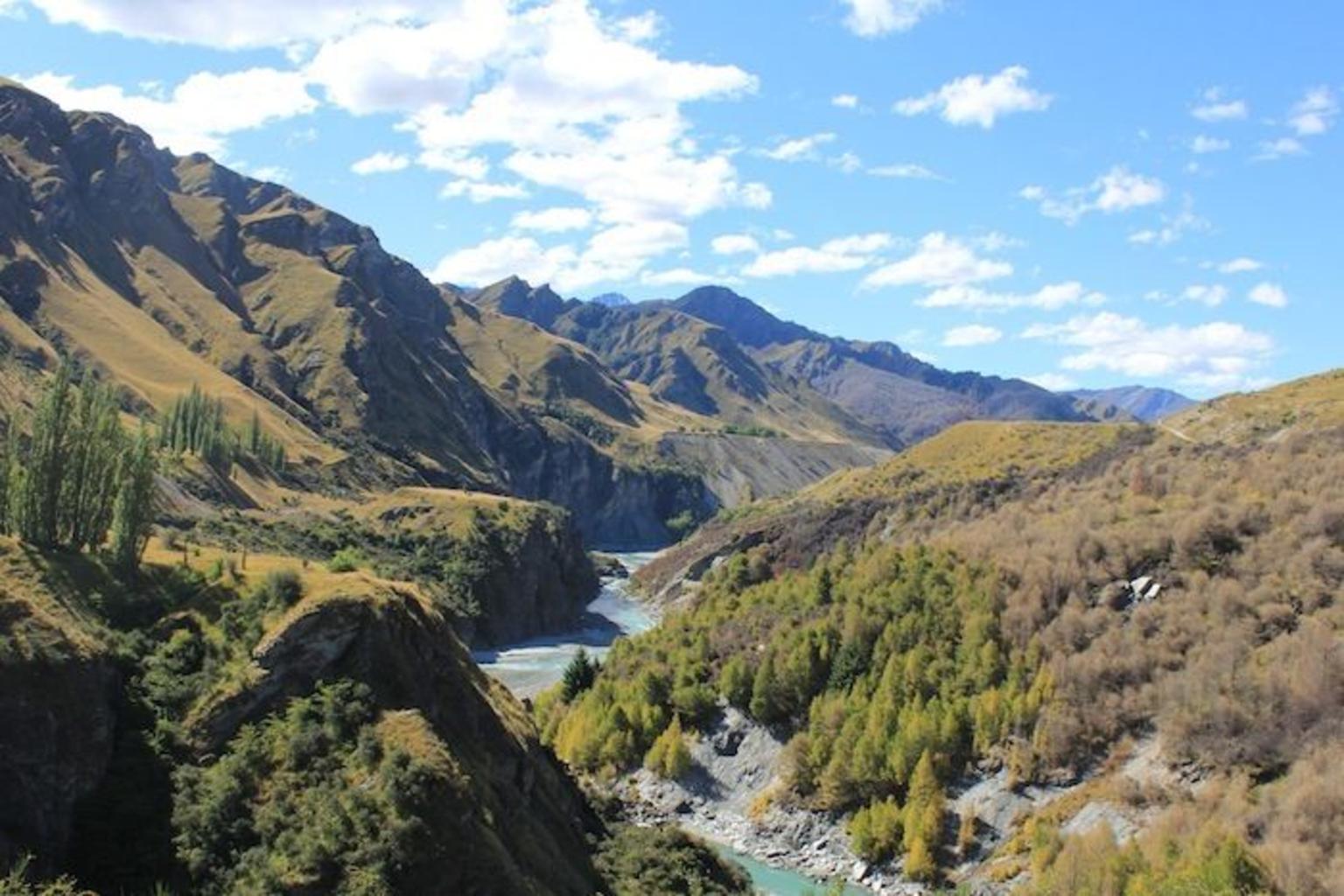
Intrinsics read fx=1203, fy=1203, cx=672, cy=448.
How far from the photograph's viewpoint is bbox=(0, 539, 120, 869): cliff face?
52531 millimetres

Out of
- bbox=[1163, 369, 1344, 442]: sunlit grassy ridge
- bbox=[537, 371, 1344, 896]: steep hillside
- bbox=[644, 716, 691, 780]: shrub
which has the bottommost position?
bbox=[644, 716, 691, 780]: shrub

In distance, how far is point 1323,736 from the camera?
77250 mm

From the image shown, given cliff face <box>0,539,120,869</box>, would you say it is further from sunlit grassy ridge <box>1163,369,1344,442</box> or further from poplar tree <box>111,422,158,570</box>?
sunlit grassy ridge <box>1163,369,1344,442</box>

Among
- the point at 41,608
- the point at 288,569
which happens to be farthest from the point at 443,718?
the point at 41,608

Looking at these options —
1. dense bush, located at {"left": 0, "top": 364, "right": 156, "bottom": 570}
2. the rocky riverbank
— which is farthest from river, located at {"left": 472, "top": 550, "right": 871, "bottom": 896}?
dense bush, located at {"left": 0, "top": 364, "right": 156, "bottom": 570}

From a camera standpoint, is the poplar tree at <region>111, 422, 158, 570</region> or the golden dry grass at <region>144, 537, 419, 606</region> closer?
the golden dry grass at <region>144, 537, 419, 606</region>

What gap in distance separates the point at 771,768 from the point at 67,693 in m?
62.8

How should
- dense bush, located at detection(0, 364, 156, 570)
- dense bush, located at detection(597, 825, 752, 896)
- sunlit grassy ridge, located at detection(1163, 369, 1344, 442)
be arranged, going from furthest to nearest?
sunlit grassy ridge, located at detection(1163, 369, 1344, 442)
dense bush, located at detection(597, 825, 752, 896)
dense bush, located at detection(0, 364, 156, 570)

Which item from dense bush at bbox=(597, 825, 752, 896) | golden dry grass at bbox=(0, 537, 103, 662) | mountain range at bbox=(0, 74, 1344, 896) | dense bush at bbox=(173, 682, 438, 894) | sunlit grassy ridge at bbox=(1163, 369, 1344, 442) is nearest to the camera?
dense bush at bbox=(173, 682, 438, 894)

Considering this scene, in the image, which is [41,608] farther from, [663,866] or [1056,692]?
[1056,692]

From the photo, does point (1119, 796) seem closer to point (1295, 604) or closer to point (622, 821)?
point (1295, 604)

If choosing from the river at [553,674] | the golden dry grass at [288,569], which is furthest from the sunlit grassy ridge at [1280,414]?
the golden dry grass at [288,569]

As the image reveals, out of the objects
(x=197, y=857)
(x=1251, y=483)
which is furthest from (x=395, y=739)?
(x=1251, y=483)

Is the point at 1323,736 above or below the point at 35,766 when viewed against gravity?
below
